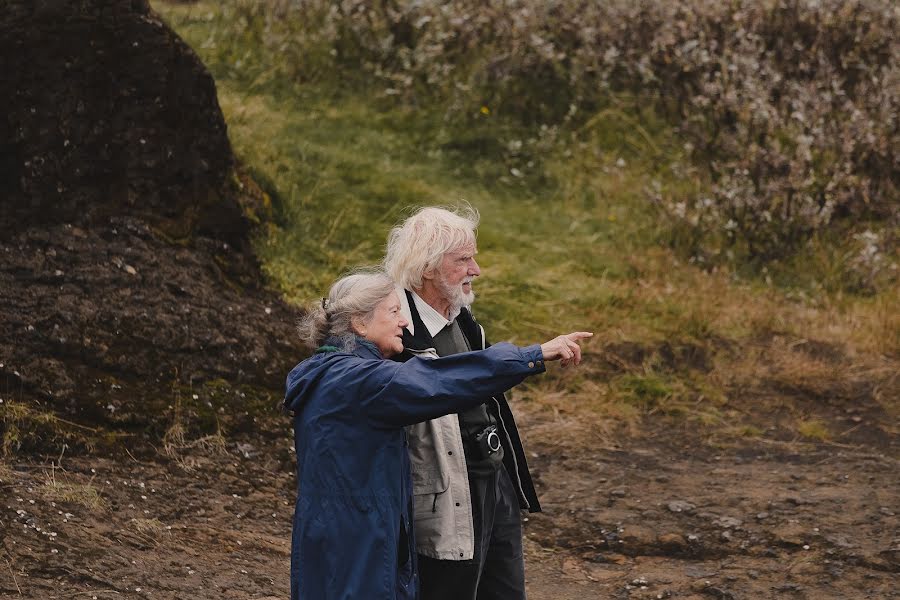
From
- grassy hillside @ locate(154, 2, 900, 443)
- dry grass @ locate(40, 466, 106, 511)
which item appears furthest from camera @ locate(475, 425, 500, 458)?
grassy hillside @ locate(154, 2, 900, 443)

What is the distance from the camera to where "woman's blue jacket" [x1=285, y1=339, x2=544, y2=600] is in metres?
2.93

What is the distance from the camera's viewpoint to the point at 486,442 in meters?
3.51

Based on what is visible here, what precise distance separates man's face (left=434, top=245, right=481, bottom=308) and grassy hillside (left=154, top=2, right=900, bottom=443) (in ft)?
11.2

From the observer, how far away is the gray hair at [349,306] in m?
3.24

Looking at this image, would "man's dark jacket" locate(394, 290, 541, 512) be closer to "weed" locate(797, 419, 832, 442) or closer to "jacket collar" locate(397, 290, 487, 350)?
"jacket collar" locate(397, 290, 487, 350)

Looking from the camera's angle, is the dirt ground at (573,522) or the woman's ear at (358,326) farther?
the dirt ground at (573,522)

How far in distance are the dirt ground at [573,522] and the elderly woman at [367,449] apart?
1.71 m

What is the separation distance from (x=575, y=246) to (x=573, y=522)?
3.32 m

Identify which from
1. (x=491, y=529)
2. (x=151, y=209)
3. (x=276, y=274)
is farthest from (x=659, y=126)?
(x=491, y=529)

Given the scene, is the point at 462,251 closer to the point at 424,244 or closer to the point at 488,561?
the point at 424,244

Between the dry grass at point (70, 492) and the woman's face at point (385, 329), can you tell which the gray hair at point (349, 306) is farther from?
the dry grass at point (70, 492)

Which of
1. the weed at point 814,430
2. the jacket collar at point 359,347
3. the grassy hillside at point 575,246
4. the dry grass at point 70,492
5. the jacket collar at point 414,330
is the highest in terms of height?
the jacket collar at point 359,347

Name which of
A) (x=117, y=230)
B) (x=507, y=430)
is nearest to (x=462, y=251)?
(x=507, y=430)

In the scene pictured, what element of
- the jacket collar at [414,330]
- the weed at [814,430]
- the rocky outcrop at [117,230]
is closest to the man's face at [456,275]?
the jacket collar at [414,330]
